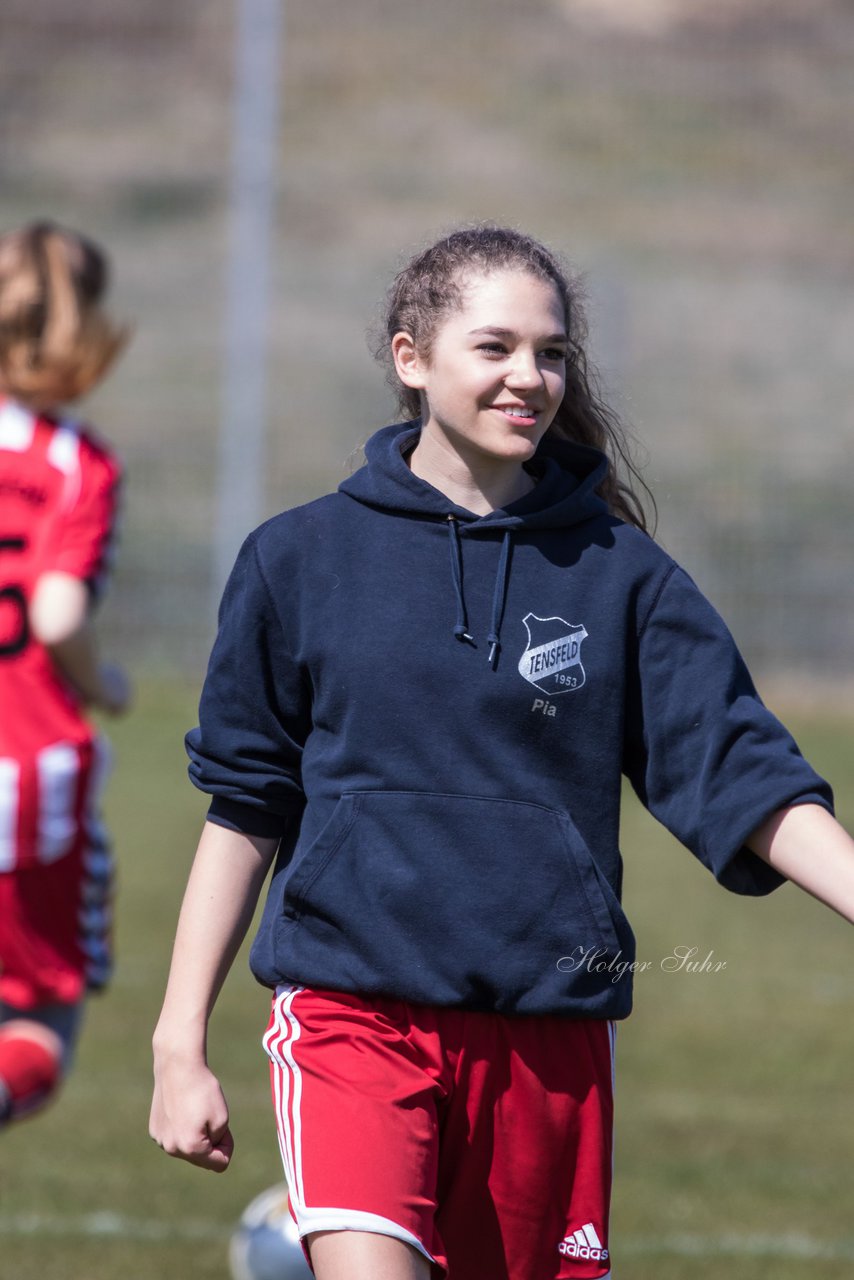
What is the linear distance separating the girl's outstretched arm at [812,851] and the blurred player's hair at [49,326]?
2144mm

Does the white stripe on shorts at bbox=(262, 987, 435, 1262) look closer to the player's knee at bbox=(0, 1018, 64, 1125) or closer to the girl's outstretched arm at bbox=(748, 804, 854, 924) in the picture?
the girl's outstretched arm at bbox=(748, 804, 854, 924)

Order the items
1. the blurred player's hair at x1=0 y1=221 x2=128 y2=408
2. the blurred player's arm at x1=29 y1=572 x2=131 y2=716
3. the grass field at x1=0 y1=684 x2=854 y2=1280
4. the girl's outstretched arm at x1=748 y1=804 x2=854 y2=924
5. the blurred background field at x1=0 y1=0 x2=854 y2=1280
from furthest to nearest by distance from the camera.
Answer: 1. the blurred background field at x1=0 y1=0 x2=854 y2=1280
2. the grass field at x1=0 y1=684 x2=854 y2=1280
3. the blurred player's hair at x1=0 y1=221 x2=128 y2=408
4. the blurred player's arm at x1=29 y1=572 x2=131 y2=716
5. the girl's outstretched arm at x1=748 y1=804 x2=854 y2=924

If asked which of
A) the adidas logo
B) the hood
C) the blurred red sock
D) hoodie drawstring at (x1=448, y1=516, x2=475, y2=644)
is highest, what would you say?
the hood

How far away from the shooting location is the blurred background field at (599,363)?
4.77 metres

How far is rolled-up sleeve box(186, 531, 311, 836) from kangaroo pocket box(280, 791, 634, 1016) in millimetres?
129

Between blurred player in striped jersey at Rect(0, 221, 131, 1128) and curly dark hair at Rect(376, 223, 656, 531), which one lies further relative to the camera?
blurred player in striped jersey at Rect(0, 221, 131, 1128)

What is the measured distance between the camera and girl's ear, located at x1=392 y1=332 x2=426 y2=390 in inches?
105

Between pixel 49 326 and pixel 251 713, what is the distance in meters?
1.81

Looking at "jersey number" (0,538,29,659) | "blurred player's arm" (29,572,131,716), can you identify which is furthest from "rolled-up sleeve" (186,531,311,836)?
"jersey number" (0,538,29,659)

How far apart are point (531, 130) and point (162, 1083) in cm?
2353

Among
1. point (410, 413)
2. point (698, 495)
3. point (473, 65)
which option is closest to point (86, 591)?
point (410, 413)

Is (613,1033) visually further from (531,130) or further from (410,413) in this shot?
(531,130)

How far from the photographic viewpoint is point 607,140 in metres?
24.7

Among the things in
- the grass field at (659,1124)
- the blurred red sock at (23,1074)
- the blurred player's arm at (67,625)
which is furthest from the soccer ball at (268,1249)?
the blurred player's arm at (67,625)
